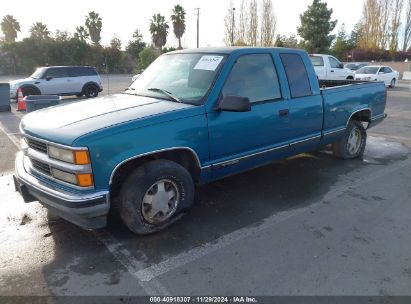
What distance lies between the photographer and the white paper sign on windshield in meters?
4.09

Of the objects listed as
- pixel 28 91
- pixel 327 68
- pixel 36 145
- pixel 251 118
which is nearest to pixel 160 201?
pixel 36 145

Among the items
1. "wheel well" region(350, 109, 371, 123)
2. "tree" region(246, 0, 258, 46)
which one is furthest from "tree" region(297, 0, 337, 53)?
"wheel well" region(350, 109, 371, 123)

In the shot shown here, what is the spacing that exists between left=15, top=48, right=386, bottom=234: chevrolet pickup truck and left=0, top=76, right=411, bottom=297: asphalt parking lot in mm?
390

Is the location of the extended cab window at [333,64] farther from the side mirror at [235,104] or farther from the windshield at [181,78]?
the side mirror at [235,104]

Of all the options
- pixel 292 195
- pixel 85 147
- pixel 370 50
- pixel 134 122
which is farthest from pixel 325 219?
pixel 370 50

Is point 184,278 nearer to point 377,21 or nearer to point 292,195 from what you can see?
point 292,195

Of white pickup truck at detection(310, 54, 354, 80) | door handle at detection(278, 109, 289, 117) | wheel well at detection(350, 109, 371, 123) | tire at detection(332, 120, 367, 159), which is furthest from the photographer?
white pickup truck at detection(310, 54, 354, 80)

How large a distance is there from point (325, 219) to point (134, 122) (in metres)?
2.40

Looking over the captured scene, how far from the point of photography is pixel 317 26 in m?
41.7

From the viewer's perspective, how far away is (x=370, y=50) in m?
48.9

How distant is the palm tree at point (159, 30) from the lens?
53.3 m

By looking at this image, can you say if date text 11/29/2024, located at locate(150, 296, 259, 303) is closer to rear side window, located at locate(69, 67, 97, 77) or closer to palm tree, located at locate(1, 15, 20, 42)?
rear side window, located at locate(69, 67, 97, 77)

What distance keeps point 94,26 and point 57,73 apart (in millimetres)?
43859

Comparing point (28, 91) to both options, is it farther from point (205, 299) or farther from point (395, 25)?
point (395, 25)
